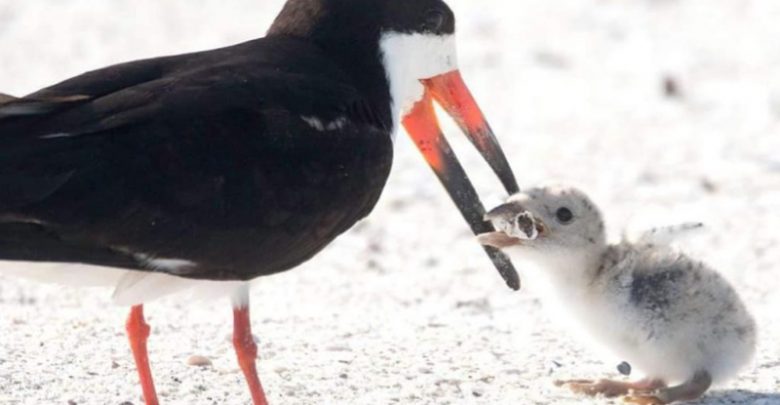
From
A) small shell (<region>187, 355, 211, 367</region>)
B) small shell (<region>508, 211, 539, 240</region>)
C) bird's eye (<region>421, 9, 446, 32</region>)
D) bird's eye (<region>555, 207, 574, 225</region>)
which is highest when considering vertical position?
bird's eye (<region>421, 9, 446, 32</region>)

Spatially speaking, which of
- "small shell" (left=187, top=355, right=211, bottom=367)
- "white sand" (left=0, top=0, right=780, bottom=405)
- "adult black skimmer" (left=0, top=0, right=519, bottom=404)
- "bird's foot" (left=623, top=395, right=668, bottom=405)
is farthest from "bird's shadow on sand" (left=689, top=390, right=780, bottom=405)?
"small shell" (left=187, top=355, right=211, bottom=367)

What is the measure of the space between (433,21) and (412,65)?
0.20 metres

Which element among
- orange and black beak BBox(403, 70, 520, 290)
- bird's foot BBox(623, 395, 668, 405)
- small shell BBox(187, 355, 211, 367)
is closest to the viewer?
bird's foot BBox(623, 395, 668, 405)

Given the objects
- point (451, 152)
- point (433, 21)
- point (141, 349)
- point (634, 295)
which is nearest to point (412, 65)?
point (433, 21)

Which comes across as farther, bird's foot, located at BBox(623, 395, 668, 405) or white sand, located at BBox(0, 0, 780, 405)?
white sand, located at BBox(0, 0, 780, 405)

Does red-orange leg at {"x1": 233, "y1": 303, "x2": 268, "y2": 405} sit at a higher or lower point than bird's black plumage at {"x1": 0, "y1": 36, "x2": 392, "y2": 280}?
lower

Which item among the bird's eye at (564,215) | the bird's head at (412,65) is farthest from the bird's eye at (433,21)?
the bird's eye at (564,215)

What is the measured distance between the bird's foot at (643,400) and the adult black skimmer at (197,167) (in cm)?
123

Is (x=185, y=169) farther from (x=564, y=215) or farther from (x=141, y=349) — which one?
(x=564, y=215)

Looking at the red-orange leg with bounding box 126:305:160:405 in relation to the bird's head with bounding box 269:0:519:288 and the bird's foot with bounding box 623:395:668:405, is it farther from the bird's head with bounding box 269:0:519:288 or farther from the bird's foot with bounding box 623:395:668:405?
the bird's foot with bounding box 623:395:668:405

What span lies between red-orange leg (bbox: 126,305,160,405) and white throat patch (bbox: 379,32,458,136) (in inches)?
49.0

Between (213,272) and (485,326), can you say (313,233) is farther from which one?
(485,326)

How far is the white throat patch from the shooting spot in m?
7.13

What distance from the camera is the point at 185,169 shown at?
6.13 m
